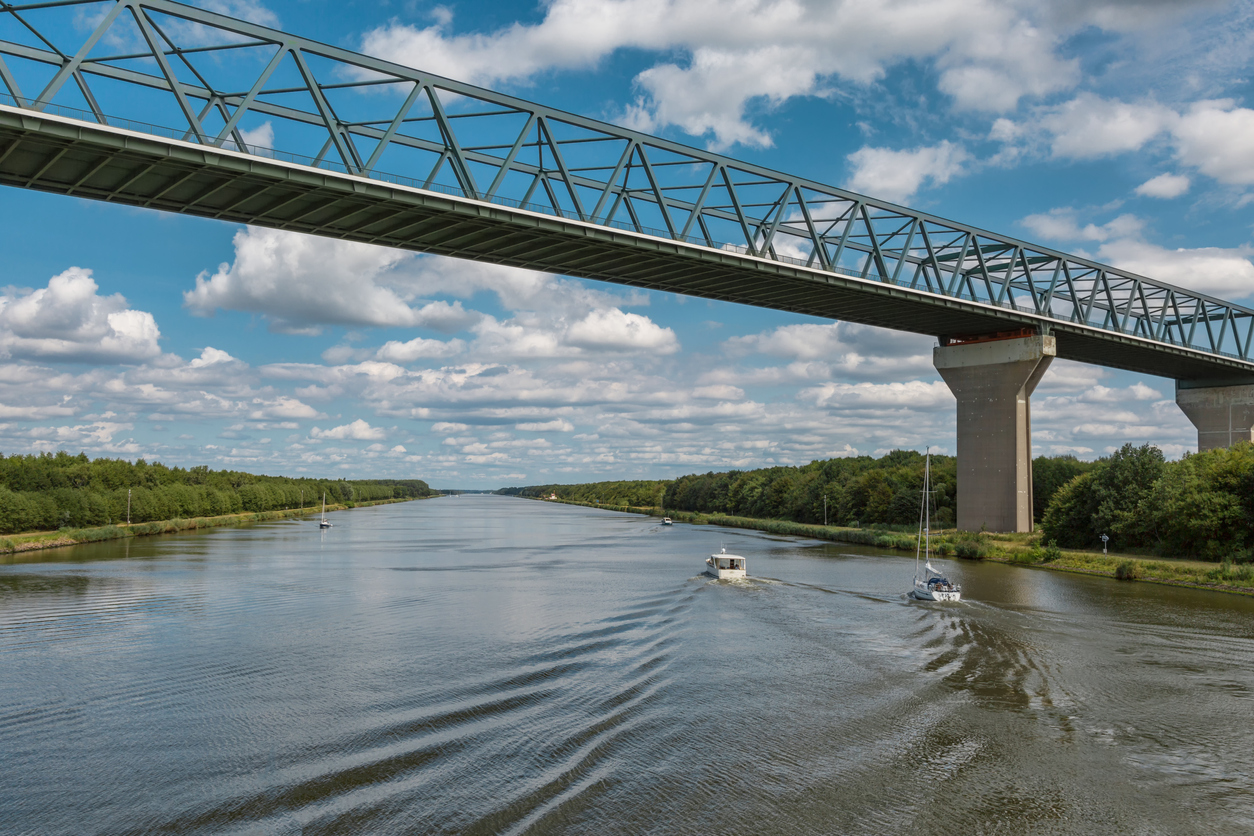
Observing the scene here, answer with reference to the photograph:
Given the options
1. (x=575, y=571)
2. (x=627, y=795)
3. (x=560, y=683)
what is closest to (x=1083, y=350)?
(x=575, y=571)

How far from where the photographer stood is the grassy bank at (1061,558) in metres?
46.3

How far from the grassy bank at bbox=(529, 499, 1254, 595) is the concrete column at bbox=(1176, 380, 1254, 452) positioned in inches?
1551

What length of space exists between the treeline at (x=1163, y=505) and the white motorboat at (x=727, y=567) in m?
28.4

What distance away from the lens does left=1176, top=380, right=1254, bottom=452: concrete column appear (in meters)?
92.8

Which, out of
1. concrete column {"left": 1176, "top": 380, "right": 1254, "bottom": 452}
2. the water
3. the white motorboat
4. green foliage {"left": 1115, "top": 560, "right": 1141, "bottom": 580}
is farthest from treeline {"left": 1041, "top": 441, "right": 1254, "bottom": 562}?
concrete column {"left": 1176, "top": 380, "right": 1254, "bottom": 452}

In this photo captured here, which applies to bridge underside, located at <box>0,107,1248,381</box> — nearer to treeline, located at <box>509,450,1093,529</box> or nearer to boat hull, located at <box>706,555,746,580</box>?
→ boat hull, located at <box>706,555,746,580</box>

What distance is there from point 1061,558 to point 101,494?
98502 millimetres

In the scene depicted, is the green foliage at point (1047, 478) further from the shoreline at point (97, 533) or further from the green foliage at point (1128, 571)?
the shoreline at point (97, 533)

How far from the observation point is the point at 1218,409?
94875 millimetres

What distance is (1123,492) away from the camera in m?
59.7

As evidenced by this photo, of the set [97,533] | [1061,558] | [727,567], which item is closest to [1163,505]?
[1061,558]

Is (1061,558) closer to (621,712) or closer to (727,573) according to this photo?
(727,573)

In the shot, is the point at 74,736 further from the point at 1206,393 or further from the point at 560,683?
the point at 1206,393

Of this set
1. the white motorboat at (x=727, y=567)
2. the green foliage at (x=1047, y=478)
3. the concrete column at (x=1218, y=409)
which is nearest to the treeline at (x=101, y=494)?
the white motorboat at (x=727, y=567)
